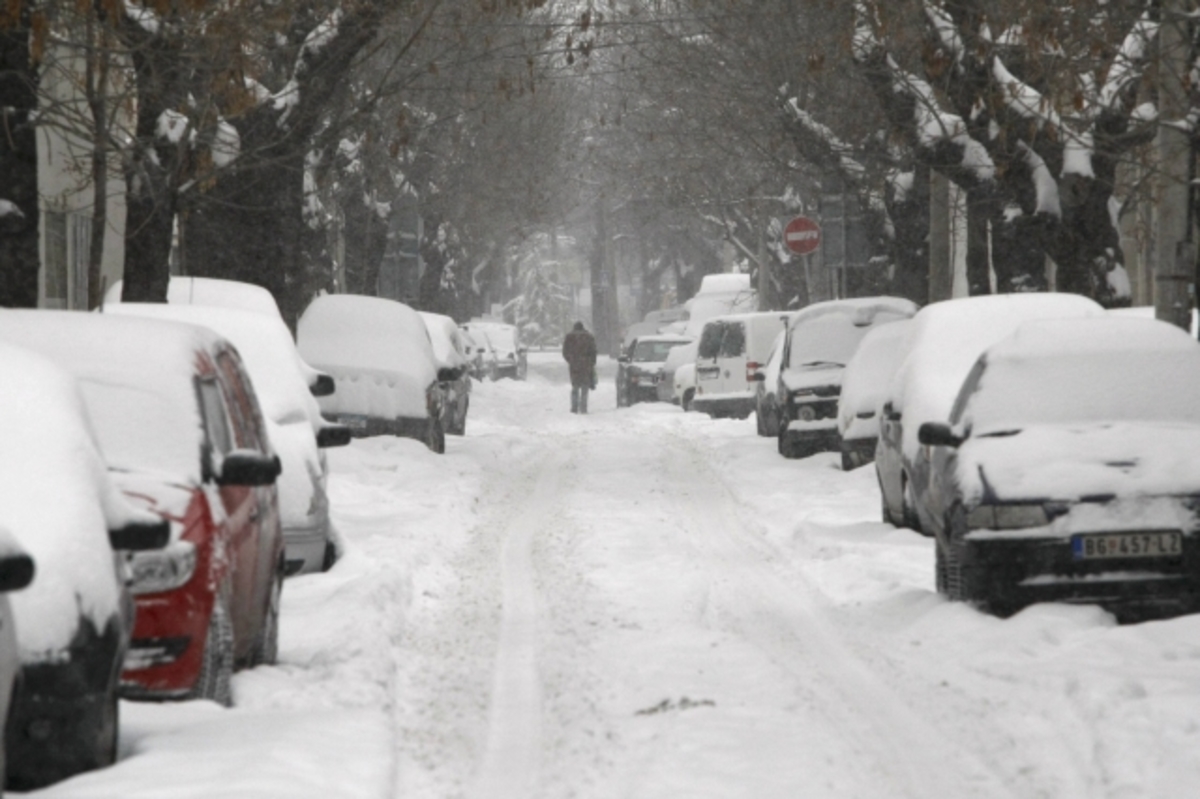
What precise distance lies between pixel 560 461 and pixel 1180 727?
18658 mm

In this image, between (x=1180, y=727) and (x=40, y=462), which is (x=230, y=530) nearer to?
(x=40, y=462)

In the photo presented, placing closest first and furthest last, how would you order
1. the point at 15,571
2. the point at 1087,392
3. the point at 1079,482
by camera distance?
the point at 15,571 → the point at 1079,482 → the point at 1087,392

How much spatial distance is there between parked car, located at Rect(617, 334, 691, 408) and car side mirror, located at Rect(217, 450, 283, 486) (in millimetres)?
36014

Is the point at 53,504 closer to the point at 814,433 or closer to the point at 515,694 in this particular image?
the point at 515,694

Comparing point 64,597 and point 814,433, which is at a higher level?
point 64,597

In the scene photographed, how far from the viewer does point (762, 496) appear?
20156 millimetres

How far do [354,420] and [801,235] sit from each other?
11463 millimetres

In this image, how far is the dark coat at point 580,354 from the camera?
40219 millimetres

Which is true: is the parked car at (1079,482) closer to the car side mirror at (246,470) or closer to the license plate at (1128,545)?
the license plate at (1128,545)

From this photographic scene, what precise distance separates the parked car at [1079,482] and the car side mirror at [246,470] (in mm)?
4193

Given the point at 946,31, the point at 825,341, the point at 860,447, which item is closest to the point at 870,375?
the point at 860,447

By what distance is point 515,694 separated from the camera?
916 cm

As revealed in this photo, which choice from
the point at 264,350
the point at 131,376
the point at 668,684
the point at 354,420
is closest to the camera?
the point at 131,376

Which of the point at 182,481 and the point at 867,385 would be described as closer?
the point at 182,481
